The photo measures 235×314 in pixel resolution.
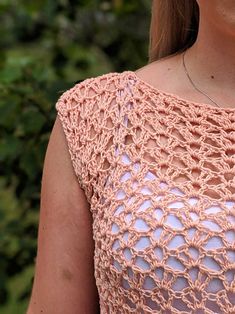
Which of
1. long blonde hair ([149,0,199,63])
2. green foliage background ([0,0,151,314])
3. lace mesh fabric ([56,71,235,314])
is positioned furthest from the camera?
green foliage background ([0,0,151,314])

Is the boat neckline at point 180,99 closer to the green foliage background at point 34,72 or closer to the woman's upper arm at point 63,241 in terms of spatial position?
the woman's upper arm at point 63,241

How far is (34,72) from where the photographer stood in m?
2.60

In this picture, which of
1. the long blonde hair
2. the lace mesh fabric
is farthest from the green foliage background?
the lace mesh fabric

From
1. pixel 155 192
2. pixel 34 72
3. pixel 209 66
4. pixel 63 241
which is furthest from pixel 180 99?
pixel 34 72

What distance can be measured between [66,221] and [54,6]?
1.26 metres

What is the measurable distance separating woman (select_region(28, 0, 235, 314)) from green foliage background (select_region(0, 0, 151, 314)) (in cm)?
45

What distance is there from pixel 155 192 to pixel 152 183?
0.8 inches

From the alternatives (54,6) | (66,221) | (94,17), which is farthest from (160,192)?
(94,17)

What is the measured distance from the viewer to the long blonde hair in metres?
1.91

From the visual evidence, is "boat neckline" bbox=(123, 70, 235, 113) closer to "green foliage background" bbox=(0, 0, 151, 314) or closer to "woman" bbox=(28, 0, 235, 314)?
"woman" bbox=(28, 0, 235, 314)

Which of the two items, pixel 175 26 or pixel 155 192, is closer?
pixel 155 192

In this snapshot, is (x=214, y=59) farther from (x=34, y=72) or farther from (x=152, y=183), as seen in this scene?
(x=34, y=72)

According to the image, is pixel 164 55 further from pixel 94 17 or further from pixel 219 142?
pixel 94 17

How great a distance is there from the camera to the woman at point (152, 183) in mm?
1556
